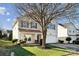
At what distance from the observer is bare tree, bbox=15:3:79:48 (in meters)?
2.02

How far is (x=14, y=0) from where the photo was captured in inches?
79.4

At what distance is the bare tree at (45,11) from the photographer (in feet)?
6.63

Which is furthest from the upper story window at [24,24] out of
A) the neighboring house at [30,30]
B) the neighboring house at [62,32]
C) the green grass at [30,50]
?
the neighboring house at [62,32]

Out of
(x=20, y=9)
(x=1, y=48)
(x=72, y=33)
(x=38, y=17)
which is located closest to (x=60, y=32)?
(x=72, y=33)

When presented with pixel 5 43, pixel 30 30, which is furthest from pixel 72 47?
pixel 5 43

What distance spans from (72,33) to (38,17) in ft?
1.22

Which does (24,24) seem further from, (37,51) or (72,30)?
(72,30)

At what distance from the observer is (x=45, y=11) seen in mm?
2029

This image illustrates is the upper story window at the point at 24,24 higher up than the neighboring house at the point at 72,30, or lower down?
higher up

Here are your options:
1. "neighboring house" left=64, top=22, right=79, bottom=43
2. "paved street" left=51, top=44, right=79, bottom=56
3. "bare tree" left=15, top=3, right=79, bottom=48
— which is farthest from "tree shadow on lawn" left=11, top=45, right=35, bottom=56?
"neighboring house" left=64, top=22, right=79, bottom=43

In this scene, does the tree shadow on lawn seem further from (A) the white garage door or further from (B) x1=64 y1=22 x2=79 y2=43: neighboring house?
(B) x1=64 y1=22 x2=79 y2=43: neighboring house

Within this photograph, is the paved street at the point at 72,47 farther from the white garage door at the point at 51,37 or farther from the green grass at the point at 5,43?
the green grass at the point at 5,43

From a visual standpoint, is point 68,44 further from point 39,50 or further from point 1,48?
point 1,48

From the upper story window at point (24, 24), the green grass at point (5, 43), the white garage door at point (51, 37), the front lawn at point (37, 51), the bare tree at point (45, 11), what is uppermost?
the bare tree at point (45, 11)
